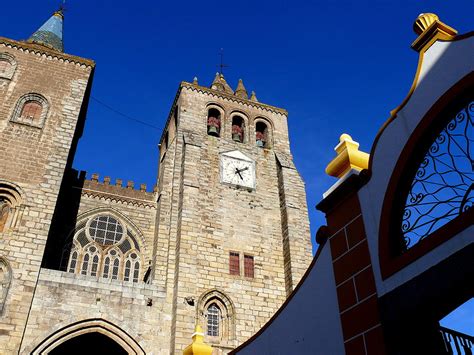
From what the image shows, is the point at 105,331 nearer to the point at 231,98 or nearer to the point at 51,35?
the point at 231,98

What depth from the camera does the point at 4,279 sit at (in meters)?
12.5

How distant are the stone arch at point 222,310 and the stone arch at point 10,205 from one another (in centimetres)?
602

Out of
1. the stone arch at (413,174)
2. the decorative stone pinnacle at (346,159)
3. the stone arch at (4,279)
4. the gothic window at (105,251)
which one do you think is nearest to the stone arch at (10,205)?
the stone arch at (4,279)

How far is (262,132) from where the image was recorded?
74.1 feet

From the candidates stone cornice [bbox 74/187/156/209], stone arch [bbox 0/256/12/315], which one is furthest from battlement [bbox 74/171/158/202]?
stone arch [bbox 0/256/12/315]

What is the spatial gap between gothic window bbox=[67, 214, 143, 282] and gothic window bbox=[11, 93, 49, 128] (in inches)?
177

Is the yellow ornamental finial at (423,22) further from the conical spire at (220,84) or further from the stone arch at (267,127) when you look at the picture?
the conical spire at (220,84)

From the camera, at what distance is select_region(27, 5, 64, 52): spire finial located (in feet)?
74.1

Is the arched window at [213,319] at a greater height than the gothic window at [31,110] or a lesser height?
lesser

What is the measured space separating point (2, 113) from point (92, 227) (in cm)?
545

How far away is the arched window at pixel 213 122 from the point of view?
20.9m

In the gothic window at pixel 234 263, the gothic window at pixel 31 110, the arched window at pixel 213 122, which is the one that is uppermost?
the arched window at pixel 213 122

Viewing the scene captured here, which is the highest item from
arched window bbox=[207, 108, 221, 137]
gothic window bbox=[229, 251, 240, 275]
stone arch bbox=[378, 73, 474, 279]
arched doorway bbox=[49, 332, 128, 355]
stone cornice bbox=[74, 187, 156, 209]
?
arched window bbox=[207, 108, 221, 137]

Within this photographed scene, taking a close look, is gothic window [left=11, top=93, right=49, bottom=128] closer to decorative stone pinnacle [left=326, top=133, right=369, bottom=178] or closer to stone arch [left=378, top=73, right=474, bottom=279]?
decorative stone pinnacle [left=326, top=133, right=369, bottom=178]
